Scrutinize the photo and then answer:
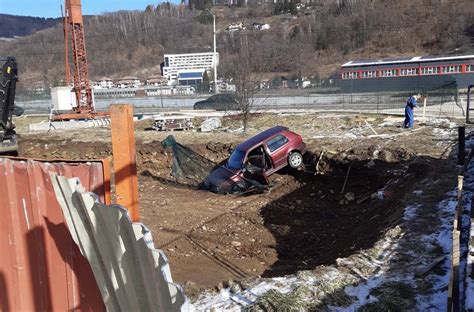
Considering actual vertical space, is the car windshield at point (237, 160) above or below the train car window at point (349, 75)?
below

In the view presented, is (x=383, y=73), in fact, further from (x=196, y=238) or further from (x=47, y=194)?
(x=47, y=194)

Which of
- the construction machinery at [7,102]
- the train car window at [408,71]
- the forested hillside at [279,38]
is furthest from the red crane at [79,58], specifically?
the forested hillside at [279,38]

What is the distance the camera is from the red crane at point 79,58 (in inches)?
1316

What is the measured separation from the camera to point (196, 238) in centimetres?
1085

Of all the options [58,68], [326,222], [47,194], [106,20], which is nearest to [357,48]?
[58,68]

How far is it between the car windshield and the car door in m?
0.84

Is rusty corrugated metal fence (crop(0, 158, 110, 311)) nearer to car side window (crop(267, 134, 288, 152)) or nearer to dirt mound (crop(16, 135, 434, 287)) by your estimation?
dirt mound (crop(16, 135, 434, 287))

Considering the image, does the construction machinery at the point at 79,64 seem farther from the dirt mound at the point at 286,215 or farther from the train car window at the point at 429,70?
the train car window at the point at 429,70

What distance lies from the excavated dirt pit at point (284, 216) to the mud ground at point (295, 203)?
2 cm

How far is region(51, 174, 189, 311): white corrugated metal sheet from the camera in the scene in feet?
10.3

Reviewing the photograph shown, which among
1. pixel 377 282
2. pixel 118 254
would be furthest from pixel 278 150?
pixel 118 254

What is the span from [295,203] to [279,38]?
118778 millimetres

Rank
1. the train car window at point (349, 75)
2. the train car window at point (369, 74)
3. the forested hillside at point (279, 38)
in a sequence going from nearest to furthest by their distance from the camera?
1. the train car window at point (369, 74)
2. the train car window at point (349, 75)
3. the forested hillside at point (279, 38)

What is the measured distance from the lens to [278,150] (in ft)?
49.7
